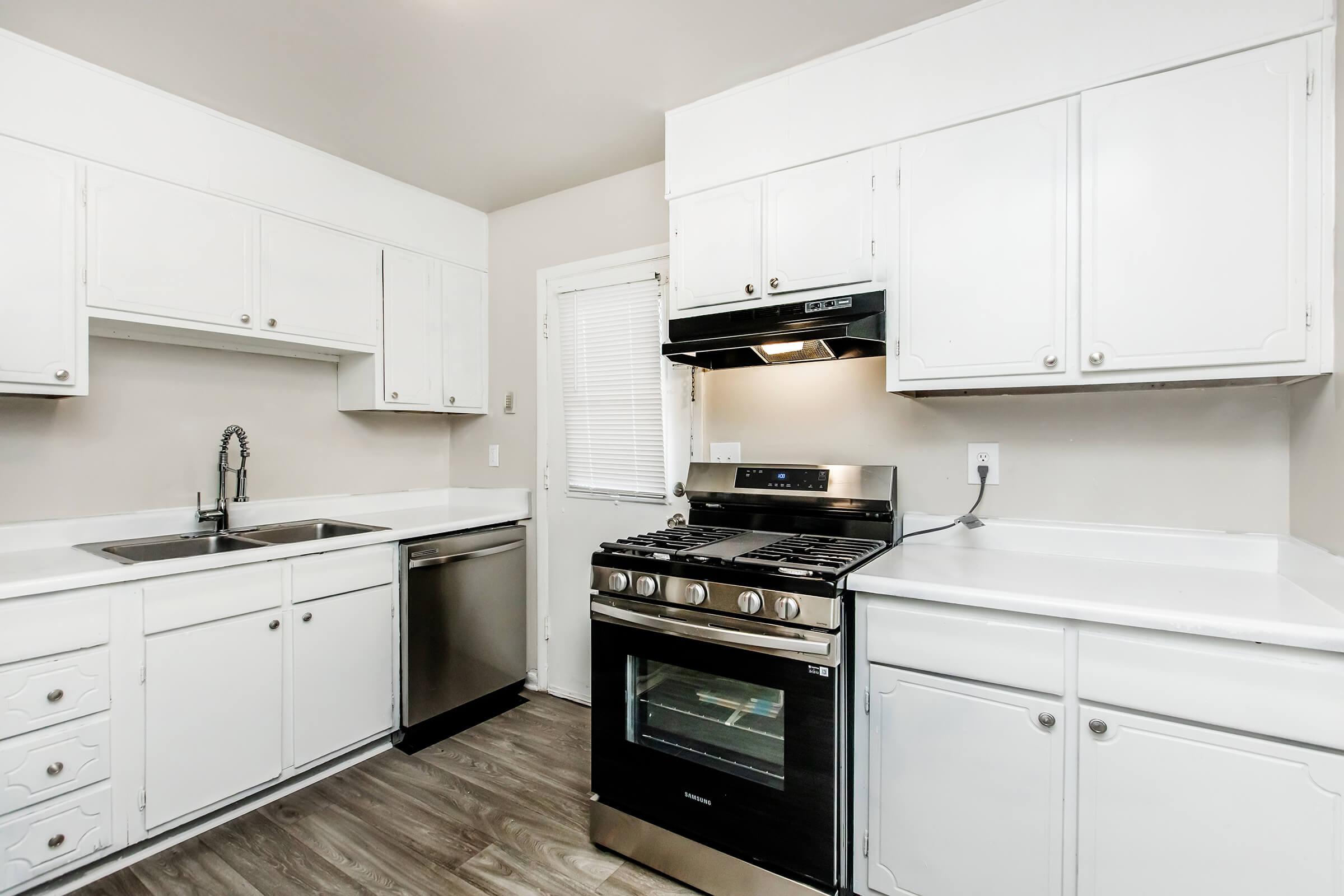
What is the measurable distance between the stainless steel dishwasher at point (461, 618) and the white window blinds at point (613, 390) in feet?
1.82

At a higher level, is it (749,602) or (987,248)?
(987,248)

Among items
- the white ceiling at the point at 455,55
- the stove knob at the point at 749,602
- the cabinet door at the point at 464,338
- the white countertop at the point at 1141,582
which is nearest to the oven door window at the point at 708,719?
the stove knob at the point at 749,602

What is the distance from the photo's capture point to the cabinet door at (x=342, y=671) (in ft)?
7.73

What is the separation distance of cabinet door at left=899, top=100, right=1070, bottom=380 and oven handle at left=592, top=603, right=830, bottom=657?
0.89 m

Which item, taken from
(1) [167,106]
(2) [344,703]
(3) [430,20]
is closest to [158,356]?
(1) [167,106]

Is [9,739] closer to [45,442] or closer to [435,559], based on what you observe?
[45,442]

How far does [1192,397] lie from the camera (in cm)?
181

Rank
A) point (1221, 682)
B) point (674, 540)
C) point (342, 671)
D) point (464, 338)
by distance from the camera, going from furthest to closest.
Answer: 1. point (464, 338)
2. point (342, 671)
3. point (674, 540)
4. point (1221, 682)

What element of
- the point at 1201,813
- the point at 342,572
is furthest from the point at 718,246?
the point at 1201,813

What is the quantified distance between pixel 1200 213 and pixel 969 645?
1233 millimetres

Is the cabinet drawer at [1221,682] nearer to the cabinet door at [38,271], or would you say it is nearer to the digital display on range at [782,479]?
the digital display on range at [782,479]

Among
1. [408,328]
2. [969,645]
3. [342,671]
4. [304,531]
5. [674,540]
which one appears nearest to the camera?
[969,645]

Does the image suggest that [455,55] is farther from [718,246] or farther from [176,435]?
[176,435]

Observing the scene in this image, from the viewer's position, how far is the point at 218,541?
100 inches
